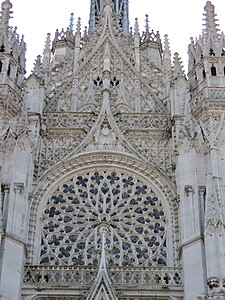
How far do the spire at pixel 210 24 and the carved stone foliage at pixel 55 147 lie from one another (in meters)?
5.31

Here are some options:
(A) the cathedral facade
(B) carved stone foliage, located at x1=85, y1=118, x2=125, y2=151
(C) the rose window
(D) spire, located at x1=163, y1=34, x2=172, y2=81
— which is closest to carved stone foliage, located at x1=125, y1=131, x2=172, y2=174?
(A) the cathedral facade

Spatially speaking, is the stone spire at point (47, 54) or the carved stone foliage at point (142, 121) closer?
the carved stone foliage at point (142, 121)

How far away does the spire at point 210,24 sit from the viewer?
22.2 metres

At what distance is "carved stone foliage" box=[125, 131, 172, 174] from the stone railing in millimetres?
3394

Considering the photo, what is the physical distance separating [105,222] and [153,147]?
309 cm

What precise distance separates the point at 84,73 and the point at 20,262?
313 inches

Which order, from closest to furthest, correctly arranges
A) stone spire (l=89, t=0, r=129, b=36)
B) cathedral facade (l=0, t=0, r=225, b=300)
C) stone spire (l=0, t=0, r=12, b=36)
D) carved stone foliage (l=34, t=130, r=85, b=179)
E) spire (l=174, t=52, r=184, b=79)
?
cathedral facade (l=0, t=0, r=225, b=300) → carved stone foliage (l=34, t=130, r=85, b=179) → spire (l=174, t=52, r=184, b=79) → stone spire (l=0, t=0, r=12, b=36) → stone spire (l=89, t=0, r=129, b=36)

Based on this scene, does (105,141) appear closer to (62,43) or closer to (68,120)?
(68,120)

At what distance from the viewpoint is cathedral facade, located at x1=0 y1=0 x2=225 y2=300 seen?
1662 cm

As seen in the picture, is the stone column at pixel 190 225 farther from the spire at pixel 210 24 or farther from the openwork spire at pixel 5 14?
the openwork spire at pixel 5 14

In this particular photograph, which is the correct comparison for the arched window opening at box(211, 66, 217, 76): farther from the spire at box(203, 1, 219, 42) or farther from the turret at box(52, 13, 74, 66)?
the turret at box(52, 13, 74, 66)

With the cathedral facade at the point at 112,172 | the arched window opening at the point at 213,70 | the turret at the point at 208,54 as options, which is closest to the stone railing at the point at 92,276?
the cathedral facade at the point at 112,172

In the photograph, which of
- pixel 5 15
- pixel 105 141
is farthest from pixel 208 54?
pixel 5 15

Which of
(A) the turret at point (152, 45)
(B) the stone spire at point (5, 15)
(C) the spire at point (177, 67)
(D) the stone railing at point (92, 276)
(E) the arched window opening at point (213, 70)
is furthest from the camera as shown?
(A) the turret at point (152, 45)
